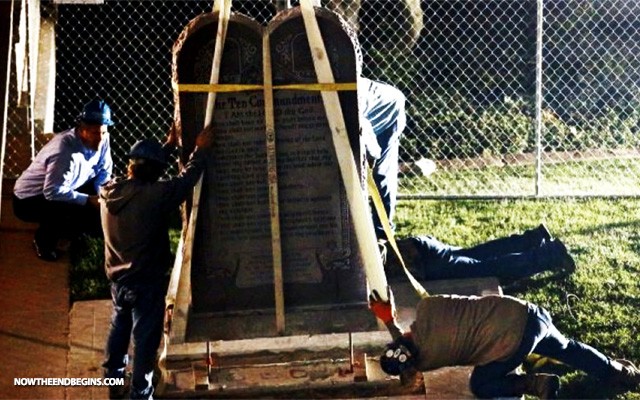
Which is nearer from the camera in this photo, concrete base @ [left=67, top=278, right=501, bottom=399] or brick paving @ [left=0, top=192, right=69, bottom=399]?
concrete base @ [left=67, top=278, right=501, bottom=399]

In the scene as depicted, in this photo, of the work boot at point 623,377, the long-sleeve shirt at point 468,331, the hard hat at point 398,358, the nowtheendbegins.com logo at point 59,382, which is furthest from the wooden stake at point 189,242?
the work boot at point 623,377

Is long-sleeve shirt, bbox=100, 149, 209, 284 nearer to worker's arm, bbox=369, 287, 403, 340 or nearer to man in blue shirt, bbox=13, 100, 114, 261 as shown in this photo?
worker's arm, bbox=369, 287, 403, 340

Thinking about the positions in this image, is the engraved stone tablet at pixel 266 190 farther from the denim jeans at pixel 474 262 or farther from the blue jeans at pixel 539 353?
the denim jeans at pixel 474 262

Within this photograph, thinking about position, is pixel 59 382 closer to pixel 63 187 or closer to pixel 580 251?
pixel 63 187

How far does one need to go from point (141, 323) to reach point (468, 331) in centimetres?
196

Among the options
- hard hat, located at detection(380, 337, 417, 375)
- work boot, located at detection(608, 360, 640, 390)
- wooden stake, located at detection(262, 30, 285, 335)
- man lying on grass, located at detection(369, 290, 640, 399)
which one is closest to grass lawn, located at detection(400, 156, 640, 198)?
wooden stake, located at detection(262, 30, 285, 335)

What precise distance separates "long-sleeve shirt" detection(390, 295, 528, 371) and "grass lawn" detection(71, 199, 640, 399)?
1.99 ft

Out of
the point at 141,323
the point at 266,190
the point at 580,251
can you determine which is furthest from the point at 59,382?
the point at 580,251

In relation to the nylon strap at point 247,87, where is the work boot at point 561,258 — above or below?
below

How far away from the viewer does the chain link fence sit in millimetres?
14242

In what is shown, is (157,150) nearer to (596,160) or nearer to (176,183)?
(176,183)

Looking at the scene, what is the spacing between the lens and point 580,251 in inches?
472

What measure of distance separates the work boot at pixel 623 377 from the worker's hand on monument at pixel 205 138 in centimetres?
283

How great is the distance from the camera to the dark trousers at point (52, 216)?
38.9ft
